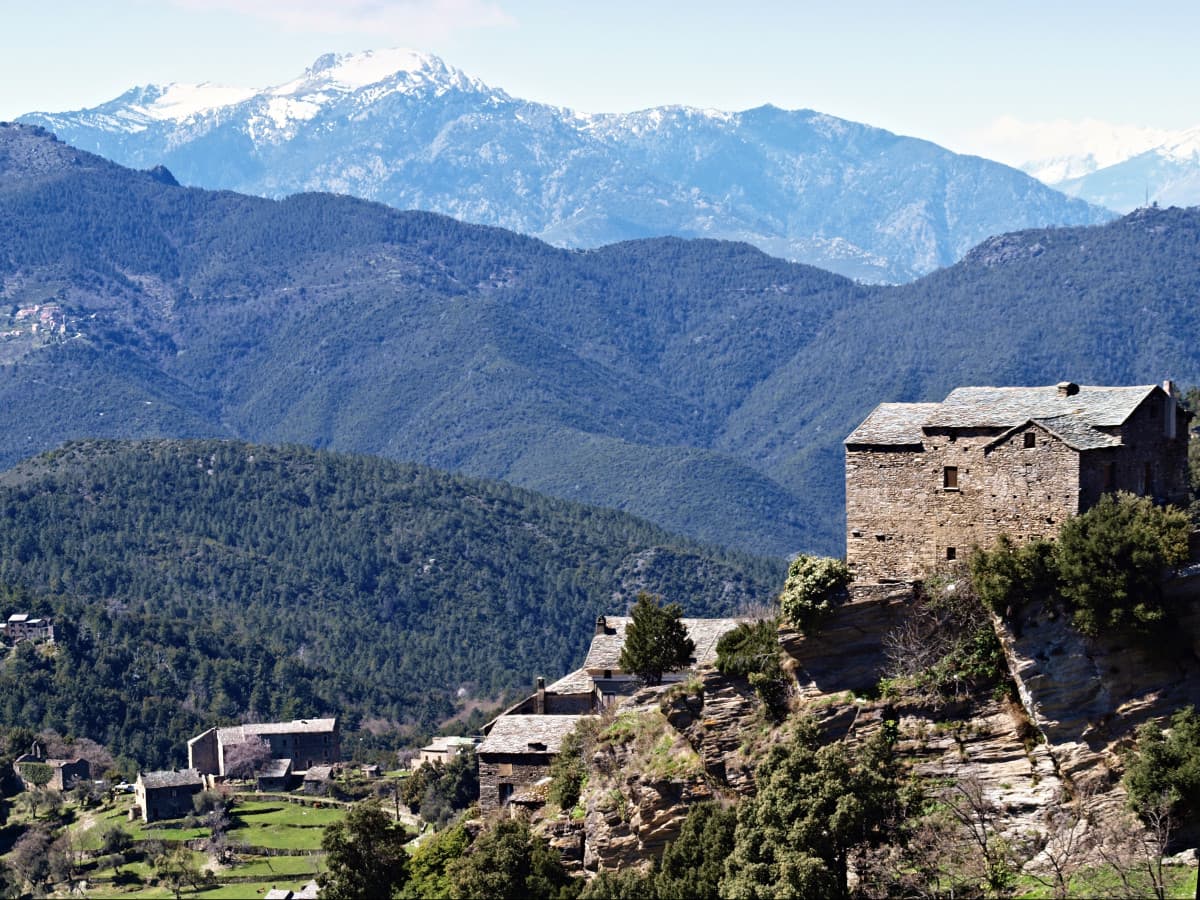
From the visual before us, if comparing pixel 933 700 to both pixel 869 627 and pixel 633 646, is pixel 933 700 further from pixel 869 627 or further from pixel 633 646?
pixel 633 646

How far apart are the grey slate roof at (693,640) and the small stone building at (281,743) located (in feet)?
211

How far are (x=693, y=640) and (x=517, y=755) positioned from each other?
7.28 meters

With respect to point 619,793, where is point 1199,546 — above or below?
above

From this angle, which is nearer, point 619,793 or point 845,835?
point 845,835

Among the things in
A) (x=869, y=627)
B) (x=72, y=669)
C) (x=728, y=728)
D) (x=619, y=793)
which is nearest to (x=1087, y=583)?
(x=869, y=627)

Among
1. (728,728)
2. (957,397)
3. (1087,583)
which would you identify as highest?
(957,397)

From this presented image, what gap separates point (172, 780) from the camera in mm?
125688

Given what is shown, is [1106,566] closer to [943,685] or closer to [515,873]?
[943,685]

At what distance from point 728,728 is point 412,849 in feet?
74.9

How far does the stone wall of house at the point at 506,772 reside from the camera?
73.0m

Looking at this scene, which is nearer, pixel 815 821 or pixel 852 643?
pixel 815 821

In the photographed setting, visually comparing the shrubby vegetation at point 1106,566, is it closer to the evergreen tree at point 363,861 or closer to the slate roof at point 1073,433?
the slate roof at point 1073,433

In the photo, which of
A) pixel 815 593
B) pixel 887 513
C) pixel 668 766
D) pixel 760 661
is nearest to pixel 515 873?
pixel 668 766

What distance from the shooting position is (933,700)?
5834 centimetres
